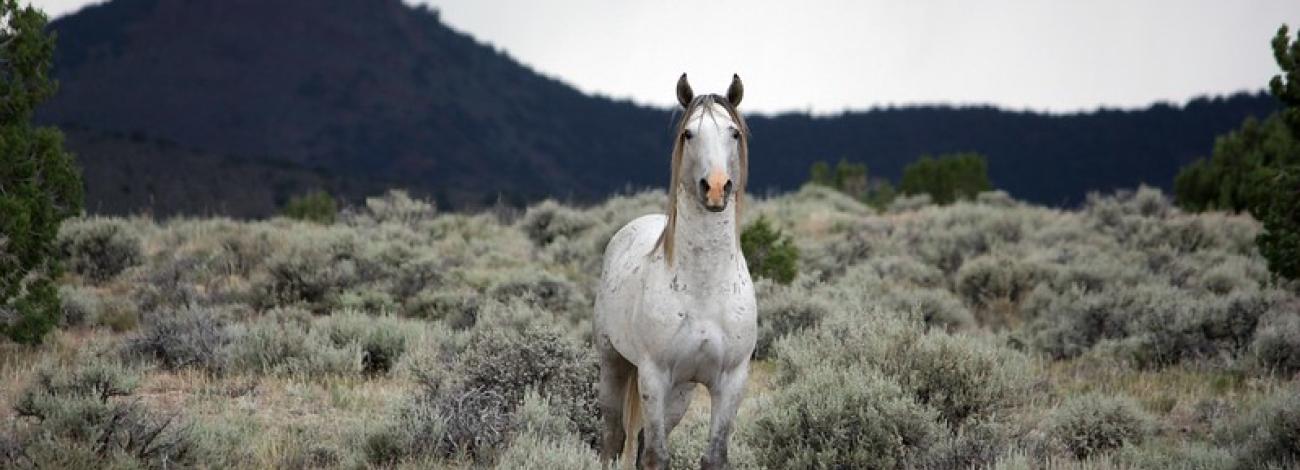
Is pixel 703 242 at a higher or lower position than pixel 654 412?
higher

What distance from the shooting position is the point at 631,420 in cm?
555

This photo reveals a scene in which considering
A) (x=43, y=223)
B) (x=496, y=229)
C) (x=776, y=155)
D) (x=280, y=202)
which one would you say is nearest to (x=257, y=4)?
(x=776, y=155)

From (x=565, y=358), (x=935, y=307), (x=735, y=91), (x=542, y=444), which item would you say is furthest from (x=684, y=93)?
(x=935, y=307)

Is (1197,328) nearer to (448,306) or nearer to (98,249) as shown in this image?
(448,306)

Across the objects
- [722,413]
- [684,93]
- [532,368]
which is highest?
[684,93]

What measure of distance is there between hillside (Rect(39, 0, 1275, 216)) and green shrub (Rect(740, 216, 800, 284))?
56.8 metres

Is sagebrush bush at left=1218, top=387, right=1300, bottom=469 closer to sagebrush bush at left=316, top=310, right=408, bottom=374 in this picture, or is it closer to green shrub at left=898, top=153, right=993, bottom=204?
sagebrush bush at left=316, top=310, right=408, bottom=374

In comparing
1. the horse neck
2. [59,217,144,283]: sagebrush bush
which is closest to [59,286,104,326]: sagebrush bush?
[59,217,144,283]: sagebrush bush

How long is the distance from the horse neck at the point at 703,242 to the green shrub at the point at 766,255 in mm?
8790

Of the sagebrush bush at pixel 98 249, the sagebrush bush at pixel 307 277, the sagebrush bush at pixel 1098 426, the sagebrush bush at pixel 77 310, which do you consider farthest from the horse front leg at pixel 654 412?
the sagebrush bush at pixel 98 249

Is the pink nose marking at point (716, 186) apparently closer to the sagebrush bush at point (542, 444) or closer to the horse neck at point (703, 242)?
the horse neck at point (703, 242)

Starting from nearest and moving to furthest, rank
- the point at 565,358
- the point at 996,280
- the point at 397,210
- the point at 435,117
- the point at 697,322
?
1. the point at 697,322
2. the point at 565,358
3. the point at 996,280
4. the point at 397,210
5. the point at 435,117

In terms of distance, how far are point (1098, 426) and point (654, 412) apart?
3.92m

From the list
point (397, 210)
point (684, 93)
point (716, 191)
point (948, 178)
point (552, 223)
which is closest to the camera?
point (716, 191)
